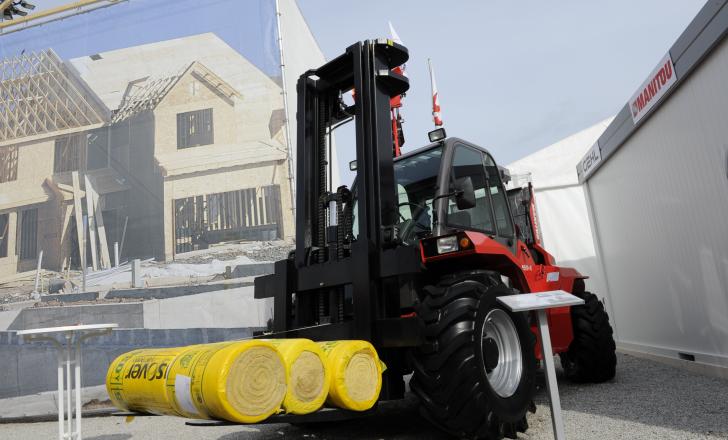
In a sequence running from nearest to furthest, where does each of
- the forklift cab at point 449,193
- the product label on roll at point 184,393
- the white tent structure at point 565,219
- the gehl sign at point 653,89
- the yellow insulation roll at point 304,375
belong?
the product label on roll at point 184,393, the yellow insulation roll at point 304,375, the forklift cab at point 449,193, the gehl sign at point 653,89, the white tent structure at point 565,219

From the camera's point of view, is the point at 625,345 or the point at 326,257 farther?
the point at 625,345

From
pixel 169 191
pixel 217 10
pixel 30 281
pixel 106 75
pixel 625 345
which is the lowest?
pixel 625 345

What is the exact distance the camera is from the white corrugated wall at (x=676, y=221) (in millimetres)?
4547

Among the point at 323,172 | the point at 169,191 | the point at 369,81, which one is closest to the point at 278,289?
the point at 323,172

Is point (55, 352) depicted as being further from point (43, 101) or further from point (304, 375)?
point (304, 375)

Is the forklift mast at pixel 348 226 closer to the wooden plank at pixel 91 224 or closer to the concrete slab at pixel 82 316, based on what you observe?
the concrete slab at pixel 82 316

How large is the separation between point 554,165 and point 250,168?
5.86 meters

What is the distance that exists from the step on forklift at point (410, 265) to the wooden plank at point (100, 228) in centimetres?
706

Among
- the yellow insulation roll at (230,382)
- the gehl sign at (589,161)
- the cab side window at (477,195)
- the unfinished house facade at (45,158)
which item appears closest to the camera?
the yellow insulation roll at (230,382)

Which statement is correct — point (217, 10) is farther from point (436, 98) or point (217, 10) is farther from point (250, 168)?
point (436, 98)

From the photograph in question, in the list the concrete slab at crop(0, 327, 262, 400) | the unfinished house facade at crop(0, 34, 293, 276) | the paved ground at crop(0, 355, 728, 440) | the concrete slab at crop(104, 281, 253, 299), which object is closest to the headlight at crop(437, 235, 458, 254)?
the paved ground at crop(0, 355, 728, 440)

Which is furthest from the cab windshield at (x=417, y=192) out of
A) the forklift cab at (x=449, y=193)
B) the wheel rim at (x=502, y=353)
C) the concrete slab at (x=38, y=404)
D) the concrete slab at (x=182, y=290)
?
the concrete slab at (x=182, y=290)

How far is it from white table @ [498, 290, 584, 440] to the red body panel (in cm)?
66

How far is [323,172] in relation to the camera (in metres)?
4.20
